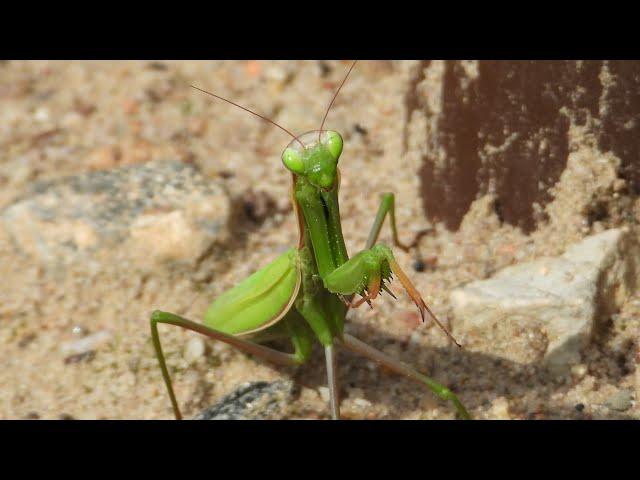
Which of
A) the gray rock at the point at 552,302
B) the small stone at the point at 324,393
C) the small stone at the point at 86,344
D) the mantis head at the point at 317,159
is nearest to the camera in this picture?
the mantis head at the point at 317,159

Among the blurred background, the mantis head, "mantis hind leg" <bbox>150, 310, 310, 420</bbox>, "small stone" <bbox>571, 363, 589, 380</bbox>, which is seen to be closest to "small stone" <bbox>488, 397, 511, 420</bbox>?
the blurred background

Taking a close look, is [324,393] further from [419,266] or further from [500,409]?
[419,266]

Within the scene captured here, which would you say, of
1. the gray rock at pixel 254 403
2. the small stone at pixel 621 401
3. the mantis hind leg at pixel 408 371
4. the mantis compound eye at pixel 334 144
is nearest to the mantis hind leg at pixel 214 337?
the gray rock at pixel 254 403

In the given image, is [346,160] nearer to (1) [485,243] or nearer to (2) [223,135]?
(2) [223,135]

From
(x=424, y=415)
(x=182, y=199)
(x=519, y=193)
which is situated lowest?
(x=424, y=415)

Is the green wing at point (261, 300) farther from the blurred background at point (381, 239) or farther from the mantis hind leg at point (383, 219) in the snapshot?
the mantis hind leg at point (383, 219)

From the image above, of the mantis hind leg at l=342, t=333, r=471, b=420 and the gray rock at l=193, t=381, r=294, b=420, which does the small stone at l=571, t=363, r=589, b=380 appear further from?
the gray rock at l=193, t=381, r=294, b=420

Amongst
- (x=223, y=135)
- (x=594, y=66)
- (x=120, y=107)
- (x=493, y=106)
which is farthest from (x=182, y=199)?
(x=594, y=66)
